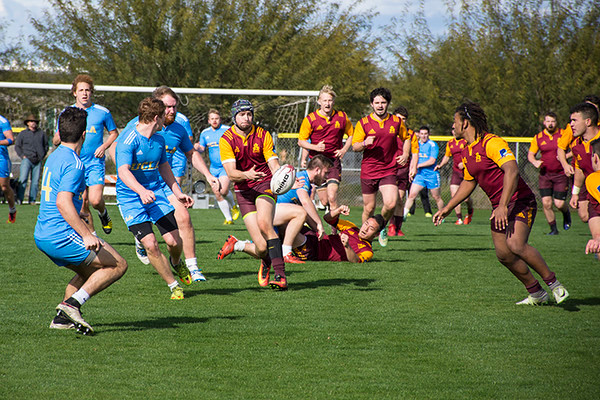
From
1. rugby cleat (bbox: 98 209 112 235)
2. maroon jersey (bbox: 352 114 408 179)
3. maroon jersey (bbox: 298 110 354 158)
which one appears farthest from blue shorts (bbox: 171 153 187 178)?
maroon jersey (bbox: 352 114 408 179)

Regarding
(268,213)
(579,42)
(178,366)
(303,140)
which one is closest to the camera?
(178,366)

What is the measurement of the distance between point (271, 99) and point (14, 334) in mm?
20193

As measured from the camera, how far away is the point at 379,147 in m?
10.3

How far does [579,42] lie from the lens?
2661 cm

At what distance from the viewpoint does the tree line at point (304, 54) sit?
27156mm

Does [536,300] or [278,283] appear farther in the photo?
[278,283]

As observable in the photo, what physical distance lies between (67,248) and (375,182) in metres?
5.87

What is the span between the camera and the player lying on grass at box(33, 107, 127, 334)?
16.6 feet

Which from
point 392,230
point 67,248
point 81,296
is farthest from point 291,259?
point 392,230

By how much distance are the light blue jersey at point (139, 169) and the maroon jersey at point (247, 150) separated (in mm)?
710

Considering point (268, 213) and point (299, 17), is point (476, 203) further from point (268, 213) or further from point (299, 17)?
point (268, 213)

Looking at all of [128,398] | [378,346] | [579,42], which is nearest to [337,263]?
[378,346]

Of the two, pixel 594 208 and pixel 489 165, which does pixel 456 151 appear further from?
pixel 594 208

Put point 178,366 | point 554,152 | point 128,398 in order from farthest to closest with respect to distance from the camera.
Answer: point 554,152, point 178,366, point 128,398
